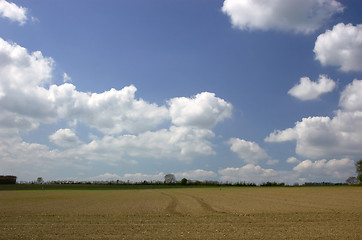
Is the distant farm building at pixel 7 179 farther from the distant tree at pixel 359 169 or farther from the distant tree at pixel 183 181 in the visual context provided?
the distant tree at pixel 359 169

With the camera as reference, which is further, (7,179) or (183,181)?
(183,181)

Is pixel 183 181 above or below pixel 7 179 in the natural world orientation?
below

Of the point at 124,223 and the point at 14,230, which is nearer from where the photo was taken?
the point at 14,230

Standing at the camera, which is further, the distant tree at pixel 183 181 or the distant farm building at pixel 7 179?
the distant tree at pixel 183 181

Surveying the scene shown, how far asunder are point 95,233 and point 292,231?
10.2 m

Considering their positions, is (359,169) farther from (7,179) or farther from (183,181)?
(7,179)

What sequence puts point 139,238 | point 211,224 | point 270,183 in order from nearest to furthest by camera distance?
point 139,238, point 211,224, point 270,183

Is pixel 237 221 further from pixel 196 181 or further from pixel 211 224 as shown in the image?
pixel 196 181

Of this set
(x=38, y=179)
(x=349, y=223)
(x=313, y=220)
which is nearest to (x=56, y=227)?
(x=313, y=220)

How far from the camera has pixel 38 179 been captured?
160m

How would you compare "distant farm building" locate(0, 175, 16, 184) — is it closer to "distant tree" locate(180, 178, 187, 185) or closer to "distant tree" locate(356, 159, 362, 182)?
"distant tree" locate(180, 178, 187, 185)

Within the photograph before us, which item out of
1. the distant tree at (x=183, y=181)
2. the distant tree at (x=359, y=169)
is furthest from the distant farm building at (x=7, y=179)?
the distant tree at (x=359, y=169)

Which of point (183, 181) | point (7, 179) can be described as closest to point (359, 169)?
point (183, 181)

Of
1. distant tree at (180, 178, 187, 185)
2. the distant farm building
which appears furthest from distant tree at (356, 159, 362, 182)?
the distant farm building
